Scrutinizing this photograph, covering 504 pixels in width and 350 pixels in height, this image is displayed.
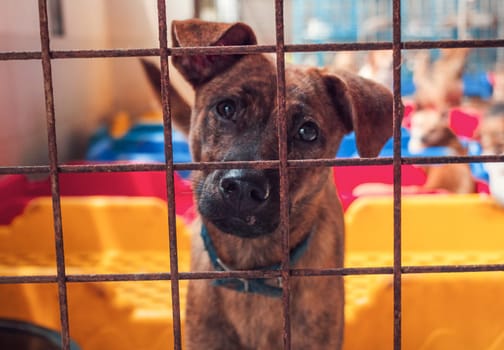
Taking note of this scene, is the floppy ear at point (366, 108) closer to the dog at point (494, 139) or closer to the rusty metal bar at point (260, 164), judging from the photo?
the rusty metal bar at point (260, 164)

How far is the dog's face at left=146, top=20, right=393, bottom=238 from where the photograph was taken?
4.72ft

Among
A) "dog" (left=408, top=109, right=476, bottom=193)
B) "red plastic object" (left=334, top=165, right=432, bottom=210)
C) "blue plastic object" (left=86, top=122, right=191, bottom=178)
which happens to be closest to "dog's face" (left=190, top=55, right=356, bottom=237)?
"red plastic object" (left=334, top=165, right=432, bottom=210)

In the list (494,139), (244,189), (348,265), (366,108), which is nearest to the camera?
(244,189)

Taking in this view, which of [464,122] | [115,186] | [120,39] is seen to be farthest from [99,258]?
[464,122]

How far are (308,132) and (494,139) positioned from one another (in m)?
2.07

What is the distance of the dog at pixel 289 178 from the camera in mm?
1619

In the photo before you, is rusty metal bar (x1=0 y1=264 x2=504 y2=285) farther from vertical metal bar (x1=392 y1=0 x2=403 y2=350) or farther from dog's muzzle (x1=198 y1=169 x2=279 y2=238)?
dog's muzzle (x1=198 y1=169 x2=279 y2=238)

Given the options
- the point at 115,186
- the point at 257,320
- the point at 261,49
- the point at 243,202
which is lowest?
the point at 257,320

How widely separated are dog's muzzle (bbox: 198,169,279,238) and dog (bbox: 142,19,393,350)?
0.17ft

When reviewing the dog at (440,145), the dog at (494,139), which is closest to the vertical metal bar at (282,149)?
the dog at (494,139)

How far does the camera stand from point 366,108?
5.26ft

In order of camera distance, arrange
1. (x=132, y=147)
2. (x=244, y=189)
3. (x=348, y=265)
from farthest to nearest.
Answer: (x=132, y=147) < (x=348, y=265) < (x=244, y=189)

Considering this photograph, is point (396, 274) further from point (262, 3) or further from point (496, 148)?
point (262, 3)

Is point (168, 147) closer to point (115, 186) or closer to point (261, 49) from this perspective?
point (261, 49)
